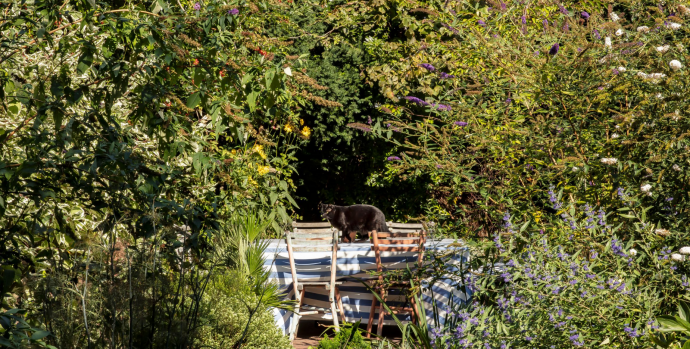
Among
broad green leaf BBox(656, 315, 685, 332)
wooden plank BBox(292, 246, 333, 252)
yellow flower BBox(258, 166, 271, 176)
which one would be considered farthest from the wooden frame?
broad green leaf BBox(656, 315, 685, 332)

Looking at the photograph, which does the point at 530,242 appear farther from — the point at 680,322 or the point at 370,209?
the point at 370,209

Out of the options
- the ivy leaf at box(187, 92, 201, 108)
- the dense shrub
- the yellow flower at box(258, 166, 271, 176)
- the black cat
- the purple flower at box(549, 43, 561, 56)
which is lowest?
the dense shrub

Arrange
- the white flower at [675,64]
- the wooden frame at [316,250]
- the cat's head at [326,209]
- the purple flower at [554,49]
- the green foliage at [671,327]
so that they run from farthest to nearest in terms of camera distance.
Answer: the cat's head at [326,209] → the wooden frame at [316,250] → the purple flower at [554,49] → the white flower at [675,64] → the green foliage at [671,327]

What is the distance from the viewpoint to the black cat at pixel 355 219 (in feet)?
21.5

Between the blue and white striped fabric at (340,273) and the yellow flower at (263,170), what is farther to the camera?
the yellow flower at (263,170)

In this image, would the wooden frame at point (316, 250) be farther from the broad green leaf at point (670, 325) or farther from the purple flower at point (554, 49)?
the broad green leaf at point (670, 325)

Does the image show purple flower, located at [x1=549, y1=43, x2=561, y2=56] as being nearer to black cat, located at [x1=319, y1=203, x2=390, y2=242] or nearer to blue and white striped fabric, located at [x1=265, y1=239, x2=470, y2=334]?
blue and white striped fabric, located at [x1=265, y1=239, x2=470, y2=334]

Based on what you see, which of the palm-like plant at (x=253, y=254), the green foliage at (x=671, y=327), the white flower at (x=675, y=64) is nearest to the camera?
the green foliage at (x=671, y=327)

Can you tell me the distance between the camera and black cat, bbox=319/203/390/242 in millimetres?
6543

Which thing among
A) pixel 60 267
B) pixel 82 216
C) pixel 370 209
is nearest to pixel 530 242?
pixel 60 267

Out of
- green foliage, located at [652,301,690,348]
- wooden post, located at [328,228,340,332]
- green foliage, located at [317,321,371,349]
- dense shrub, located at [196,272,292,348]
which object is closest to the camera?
green foliage, located at [652,301,690,348]

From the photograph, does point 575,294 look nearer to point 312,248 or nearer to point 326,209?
point 312,248

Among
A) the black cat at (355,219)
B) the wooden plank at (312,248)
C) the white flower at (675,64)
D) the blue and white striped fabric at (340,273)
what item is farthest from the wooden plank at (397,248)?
the white flower at (675,64)

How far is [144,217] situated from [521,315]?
1449mm
